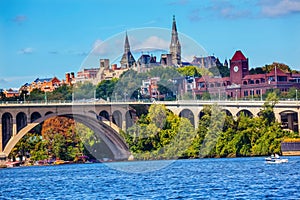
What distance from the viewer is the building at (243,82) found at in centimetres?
13975

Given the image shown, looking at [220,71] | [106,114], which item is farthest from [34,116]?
[220,71]

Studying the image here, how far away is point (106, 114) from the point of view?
104688 millimetres

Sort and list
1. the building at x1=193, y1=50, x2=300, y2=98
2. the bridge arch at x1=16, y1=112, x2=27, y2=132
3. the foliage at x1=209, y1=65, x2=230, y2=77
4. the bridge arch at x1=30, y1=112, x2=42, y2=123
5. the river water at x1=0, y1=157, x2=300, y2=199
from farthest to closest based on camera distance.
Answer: the foliage at x1=209, y1=65, x2=230, y2=77
the building at x1=193, y1=50, x2=300, y2=98
the bridge arch at x1=30, y1=112, x2=42, y2=123
the bridge arch at x1=16, y1=112, x2=27, y2=132
the river water at x1=0, y1=157, x2=300, y2=199

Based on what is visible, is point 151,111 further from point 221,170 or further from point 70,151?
point 221,170

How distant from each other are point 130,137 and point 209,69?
62854 mm

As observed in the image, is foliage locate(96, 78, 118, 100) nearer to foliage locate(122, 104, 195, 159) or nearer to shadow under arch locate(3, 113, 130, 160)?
shadow under arch locate(3, 113, 130, 160)

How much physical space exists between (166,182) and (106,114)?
137 feet

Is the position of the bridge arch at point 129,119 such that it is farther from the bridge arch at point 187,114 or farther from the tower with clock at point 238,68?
the tower with clock at point 238,68

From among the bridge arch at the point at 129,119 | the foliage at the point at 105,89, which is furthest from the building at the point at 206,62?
the bridge arch at the point at 129,119

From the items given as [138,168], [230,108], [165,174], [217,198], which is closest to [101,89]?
[230,108]

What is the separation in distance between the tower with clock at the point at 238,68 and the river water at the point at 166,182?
63701 millimetres

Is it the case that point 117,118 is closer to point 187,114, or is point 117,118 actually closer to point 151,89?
point 187,114

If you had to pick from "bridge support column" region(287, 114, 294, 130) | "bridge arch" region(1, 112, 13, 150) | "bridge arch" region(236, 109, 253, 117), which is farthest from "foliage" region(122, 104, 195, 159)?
"bridge support column" region(287, 114, 294, 130)

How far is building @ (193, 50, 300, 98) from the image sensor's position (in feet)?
458
